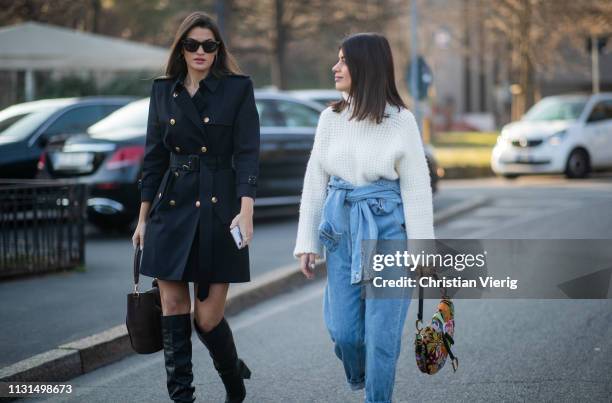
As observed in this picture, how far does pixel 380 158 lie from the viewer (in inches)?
163

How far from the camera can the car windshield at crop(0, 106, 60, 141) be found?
41.1ft

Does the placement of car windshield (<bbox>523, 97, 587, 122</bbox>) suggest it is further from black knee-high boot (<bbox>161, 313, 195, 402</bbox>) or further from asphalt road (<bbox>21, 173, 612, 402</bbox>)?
black knee-high boot (<bbox>161, 313, 195, 402</bbox>)

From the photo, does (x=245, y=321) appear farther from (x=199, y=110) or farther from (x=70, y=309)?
(x=199, y=110)

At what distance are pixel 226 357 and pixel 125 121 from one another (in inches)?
316

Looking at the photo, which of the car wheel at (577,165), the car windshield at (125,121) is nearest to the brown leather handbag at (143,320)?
the car windshield at (125,121)

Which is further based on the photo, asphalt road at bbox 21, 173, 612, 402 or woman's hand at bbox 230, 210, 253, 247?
asphalt road at bbox 21, 173, 612, 402

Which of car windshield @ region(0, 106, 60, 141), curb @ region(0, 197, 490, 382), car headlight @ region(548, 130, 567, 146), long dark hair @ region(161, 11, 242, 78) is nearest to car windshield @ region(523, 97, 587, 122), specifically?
car headlight @ region(548, 130, 567, 146)

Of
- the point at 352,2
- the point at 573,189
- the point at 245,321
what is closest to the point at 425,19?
the point at 352,2

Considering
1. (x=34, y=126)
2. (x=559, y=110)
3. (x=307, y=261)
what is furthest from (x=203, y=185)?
(x=559, y=110)

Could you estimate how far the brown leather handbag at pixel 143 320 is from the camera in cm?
466

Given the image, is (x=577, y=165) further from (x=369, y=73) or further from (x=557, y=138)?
(x=369, y=73)

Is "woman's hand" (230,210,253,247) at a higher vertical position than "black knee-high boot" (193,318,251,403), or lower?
higher

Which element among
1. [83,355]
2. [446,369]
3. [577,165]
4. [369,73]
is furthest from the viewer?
[577,165]

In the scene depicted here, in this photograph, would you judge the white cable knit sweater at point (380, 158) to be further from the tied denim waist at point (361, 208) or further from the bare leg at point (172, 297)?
the bare leg at point (172, 297)
